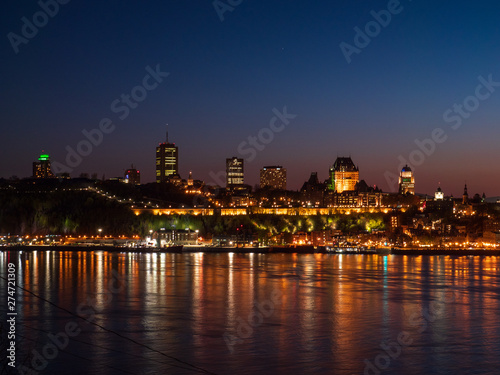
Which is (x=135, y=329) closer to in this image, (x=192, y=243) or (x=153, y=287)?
(x=153, y=287)

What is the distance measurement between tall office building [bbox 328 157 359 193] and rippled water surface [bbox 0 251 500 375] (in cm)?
9029

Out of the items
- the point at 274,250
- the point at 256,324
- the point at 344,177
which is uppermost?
the point at 344,177

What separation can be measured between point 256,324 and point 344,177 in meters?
107

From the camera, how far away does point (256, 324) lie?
19359 millimetres

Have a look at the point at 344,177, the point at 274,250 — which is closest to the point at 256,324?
the point at 274,250

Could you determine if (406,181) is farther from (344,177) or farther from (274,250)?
(274,250)

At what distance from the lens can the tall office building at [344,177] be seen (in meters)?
124

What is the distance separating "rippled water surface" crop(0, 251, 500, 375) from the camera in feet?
48.8

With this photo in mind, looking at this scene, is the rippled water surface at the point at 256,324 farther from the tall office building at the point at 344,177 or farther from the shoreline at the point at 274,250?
the tall office building at the point at 344,177

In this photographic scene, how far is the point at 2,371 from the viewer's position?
42.9 feet

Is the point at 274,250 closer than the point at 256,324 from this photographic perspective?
No

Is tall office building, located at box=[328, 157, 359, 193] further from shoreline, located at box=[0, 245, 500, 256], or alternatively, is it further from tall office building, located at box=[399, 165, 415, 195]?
shoreline, located at box=[0, 245, 500, 256]

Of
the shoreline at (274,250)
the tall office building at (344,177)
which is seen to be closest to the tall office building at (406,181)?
the tall office building at (344,177)

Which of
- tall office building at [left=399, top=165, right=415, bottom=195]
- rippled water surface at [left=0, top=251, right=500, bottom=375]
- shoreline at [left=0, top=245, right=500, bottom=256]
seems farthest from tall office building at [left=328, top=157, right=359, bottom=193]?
rippled water surface at [left=0, top=251, right=500, bottom=375]
